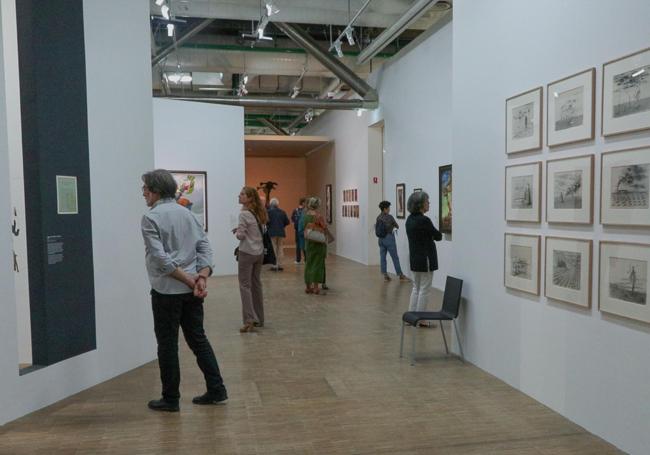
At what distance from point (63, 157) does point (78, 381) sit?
6.03ft

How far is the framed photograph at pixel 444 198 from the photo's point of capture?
9235 millimetres

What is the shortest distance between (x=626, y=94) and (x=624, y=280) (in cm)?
111

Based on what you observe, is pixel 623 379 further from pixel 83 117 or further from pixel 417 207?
pixel 83 117

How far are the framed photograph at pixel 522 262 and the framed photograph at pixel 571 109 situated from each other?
0.79 meters

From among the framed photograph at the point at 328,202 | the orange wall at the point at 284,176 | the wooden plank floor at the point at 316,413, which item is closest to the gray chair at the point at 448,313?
the wooden plank floor at the point at 316,413

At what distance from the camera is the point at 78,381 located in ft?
14.9

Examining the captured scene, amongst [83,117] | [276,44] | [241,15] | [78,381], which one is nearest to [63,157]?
[83,117]

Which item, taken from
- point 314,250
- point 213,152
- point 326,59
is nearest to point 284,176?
point 213,152

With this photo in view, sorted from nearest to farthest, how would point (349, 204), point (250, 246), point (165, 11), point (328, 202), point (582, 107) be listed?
point (582, 107) < point (250, 246) < point (165, 11) < point (349, 204) < point (328, 202)

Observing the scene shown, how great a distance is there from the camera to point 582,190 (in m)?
3.66

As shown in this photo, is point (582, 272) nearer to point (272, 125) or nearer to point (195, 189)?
point (195, 189)

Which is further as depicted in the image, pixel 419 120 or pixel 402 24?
pixel 419 120

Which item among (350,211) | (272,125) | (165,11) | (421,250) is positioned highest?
(272,125)

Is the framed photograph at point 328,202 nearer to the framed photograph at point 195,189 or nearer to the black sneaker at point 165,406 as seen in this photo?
the framed photograph at point 195,189
